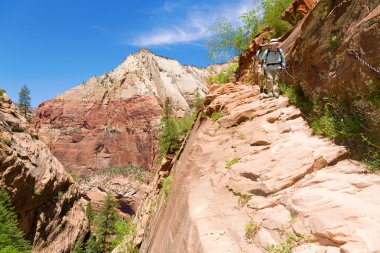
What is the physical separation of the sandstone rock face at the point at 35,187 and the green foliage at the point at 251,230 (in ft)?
91.9

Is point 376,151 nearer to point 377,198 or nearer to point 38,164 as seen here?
point 377,198

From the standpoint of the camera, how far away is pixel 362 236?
13.9 ft

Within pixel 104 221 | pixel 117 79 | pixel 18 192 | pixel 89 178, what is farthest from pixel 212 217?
pixel 117 79

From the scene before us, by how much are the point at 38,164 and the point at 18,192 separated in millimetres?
4178

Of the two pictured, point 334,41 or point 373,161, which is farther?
point 334,41

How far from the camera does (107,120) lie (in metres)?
130

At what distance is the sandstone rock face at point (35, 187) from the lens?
29281mm

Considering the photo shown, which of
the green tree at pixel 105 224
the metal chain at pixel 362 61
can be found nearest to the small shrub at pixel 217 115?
the metal chain at pixel 362 61

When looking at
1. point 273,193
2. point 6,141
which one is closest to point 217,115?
point 273,193

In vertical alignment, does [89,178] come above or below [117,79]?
below

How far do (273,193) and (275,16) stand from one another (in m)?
11.1

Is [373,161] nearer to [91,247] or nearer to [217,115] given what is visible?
[217,115]

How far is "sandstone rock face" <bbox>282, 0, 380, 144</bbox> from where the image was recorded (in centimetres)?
Answer: 625

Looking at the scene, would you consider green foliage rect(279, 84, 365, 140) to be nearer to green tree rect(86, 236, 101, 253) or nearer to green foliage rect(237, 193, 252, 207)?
green foliage rect(237, 193, 252, 207)
